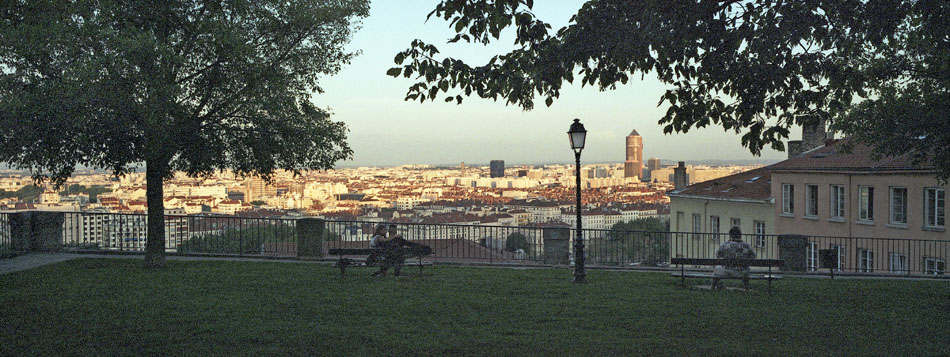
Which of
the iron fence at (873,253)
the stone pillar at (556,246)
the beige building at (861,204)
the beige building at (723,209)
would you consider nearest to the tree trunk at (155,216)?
the stone pillar at (556,246)

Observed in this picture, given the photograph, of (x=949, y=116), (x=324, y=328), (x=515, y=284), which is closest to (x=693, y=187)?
(x=949, y=116)

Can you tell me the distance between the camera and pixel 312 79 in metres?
17.8

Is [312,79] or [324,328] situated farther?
[312,79]

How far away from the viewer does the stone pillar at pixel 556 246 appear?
746 inches

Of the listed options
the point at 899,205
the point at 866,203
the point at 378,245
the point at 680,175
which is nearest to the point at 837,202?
the point at 866,203

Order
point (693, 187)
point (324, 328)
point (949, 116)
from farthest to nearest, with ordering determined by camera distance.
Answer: point (693, 187) < point (949, 116) < point (324, 328)

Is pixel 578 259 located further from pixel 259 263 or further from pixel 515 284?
pixel 259 263

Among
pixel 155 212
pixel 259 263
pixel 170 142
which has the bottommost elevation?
pixel 259 263

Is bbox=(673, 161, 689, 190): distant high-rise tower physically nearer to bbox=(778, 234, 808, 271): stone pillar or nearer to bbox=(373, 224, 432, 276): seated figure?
bbox=(778, 234, 808, 271): stone pillar

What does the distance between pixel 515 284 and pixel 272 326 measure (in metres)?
5.79

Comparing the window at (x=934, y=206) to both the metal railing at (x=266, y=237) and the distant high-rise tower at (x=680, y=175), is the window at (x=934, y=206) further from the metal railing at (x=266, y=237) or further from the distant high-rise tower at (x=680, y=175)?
the distant high-rise tower at (x=680, y=175)

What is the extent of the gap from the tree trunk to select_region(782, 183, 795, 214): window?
38489mm

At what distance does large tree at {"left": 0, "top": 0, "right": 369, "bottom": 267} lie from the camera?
1472 cm

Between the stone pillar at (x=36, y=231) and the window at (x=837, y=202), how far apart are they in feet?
122
